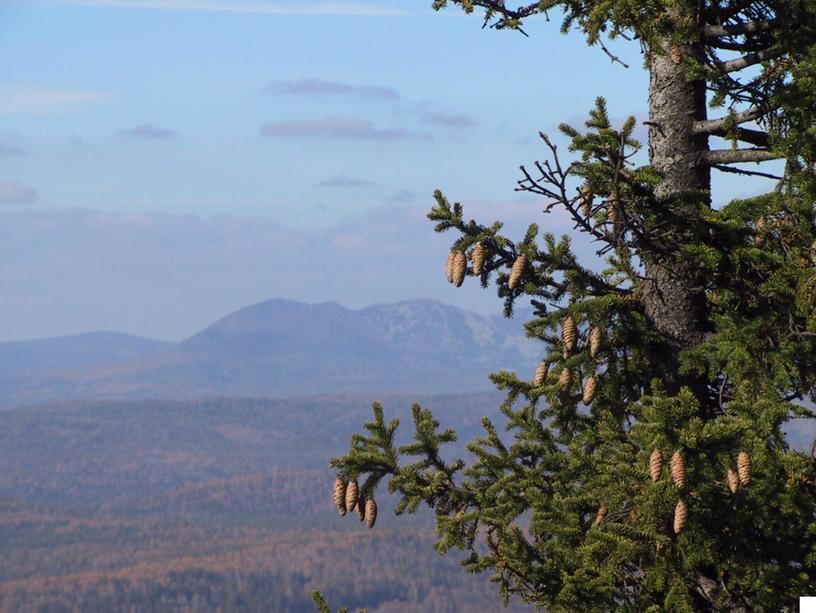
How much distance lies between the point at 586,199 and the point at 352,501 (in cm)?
407

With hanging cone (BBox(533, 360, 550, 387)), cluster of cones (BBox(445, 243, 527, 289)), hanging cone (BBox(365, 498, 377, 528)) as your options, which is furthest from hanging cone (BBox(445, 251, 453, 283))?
hanging cone (BBox(365, 498, 377, 528))

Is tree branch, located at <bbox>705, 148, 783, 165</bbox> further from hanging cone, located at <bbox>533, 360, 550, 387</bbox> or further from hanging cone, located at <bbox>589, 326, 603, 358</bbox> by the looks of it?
hanging cone, located at <bbox>533, 360, 550, 387</bbox>

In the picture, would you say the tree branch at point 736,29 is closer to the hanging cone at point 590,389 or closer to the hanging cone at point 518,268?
the hanging cone at point 518,268

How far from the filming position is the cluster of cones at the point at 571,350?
12.2 m

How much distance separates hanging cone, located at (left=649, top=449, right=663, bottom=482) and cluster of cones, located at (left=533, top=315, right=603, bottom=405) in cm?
198

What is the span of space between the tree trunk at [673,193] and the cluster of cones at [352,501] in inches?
140

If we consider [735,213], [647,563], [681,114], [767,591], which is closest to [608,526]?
[647,563]

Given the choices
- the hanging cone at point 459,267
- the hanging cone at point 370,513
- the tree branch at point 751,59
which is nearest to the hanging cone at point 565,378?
the hanging cone at point 459,267

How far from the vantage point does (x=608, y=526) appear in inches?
482

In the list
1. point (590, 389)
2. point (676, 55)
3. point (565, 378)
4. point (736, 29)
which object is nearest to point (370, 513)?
point (565, 378)

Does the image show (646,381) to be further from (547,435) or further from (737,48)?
(737,48)

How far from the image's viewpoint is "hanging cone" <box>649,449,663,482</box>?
10.2 meters

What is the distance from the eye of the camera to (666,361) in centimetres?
1363

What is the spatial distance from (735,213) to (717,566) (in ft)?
11.8
